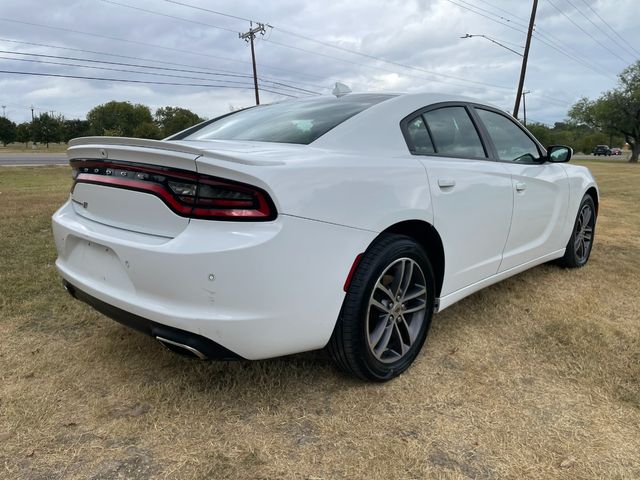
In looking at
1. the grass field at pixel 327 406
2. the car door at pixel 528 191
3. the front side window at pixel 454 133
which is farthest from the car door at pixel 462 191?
the grass field at pixel 327 406

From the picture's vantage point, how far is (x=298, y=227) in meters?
1.90

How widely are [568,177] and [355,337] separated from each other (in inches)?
107

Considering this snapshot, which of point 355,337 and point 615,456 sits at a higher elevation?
point 355,337

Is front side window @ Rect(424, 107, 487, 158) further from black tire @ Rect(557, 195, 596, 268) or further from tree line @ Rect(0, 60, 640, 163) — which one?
tree line @ Rect(0, 60, 640, 163)

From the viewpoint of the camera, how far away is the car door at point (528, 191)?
326 cm

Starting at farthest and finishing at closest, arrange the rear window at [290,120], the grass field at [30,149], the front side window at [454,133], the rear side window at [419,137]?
the grass field at [30,149] → the front side window at [454,133] → the rear side window at [419,137] → the rear window at [290,120]

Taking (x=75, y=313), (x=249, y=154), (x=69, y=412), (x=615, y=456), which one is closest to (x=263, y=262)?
(x=249, y=154)

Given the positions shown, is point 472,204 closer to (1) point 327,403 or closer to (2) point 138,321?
(1) point 327,403

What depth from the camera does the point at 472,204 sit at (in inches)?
110

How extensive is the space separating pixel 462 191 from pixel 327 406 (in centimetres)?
137

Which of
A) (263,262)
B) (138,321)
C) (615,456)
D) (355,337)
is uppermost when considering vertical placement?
(263,262)

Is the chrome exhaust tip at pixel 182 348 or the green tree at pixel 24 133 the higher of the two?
the green tree at pixel 24 133

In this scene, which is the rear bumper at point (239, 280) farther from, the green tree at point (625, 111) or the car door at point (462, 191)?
the green tree at point (625, 111)

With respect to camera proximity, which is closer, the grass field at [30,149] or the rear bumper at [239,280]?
the rear bumper at [239,280]
